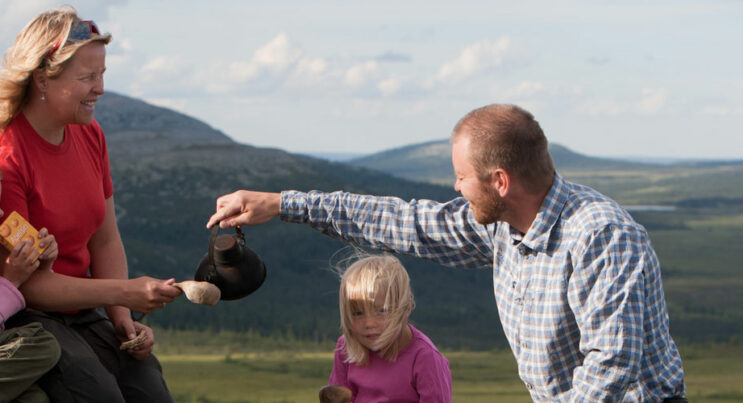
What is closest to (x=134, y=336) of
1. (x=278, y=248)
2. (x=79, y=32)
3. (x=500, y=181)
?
(x=79, y=32)

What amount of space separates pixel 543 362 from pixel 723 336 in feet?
187

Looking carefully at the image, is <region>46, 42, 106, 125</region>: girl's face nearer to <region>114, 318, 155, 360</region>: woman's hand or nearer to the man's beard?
<region>114, 318, 155, 360</region>: woman's hand

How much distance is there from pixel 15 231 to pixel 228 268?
1.00m

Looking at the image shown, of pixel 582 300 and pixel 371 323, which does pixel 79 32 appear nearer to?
pixel 371 323

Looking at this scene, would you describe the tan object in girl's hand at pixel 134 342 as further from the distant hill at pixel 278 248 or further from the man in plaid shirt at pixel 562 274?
the distant hill at pixel 278 248

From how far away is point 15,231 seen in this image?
3967 millimetres

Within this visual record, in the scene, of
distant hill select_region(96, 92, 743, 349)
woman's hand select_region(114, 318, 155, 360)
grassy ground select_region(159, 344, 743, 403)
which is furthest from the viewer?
distant hill select_region(96, 92, 743, 349)

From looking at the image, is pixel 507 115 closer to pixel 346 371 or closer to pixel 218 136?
pixel 346 371

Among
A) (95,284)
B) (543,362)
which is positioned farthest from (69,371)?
(543,362)

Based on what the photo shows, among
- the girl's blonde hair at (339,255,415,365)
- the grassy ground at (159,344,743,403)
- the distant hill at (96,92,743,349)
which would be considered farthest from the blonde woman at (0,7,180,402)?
the distant hill at (96,92,743,349)

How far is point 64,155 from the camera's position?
4.34m

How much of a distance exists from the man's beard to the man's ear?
3 cm

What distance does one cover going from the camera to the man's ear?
3.87 meters

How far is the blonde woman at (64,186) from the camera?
4.11 meters
